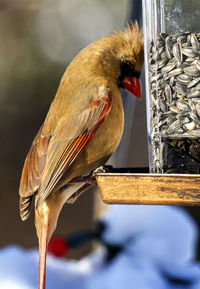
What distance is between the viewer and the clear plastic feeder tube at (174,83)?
5.57ft

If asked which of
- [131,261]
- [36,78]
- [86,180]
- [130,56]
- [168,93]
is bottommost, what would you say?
[131,261]

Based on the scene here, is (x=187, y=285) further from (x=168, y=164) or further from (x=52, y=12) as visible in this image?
(x=52, y=12)

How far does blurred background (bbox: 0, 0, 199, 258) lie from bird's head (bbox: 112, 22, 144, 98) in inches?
56.2

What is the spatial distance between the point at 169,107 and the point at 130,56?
445mm

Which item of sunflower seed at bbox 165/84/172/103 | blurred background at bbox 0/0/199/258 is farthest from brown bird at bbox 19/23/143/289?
blurred background at bbox 0/0/199/258

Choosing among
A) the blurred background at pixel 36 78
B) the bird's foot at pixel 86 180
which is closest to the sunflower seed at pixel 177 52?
the bird's foot at pixel 86 180

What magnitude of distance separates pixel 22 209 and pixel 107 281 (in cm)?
152

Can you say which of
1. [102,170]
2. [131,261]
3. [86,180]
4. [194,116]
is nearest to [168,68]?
[194,116]

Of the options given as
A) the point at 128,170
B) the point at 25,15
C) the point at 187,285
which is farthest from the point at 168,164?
the point at 25,15

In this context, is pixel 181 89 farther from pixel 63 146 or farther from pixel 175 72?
pixel 63 146

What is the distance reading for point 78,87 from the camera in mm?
2119

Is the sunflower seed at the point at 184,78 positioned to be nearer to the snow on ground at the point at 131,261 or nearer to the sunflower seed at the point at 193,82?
the sunflower seed at the point at 193,82

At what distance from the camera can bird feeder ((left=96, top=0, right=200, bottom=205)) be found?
161 cm

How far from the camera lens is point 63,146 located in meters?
1.96
